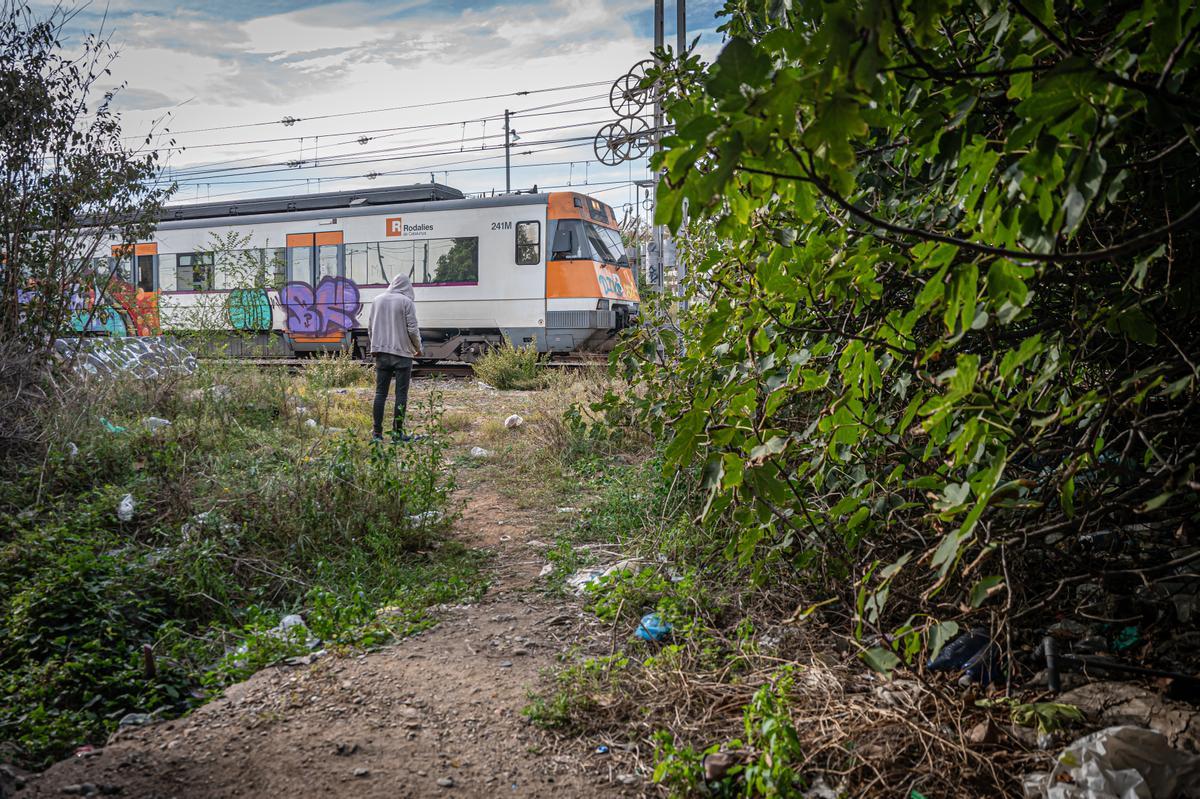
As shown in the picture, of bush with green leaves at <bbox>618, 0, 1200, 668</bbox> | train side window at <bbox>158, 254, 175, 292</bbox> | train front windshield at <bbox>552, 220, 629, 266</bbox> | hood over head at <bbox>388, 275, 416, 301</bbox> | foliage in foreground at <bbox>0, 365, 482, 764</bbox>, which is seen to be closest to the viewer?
bush with green leaves at <bbox>618, 0, 1200, 668</bbox>

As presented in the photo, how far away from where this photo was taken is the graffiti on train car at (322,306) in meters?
15.6

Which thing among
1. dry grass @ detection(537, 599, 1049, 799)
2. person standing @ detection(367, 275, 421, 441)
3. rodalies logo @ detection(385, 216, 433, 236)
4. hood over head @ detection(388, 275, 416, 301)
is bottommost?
dry grass @ detection(537, 599, 1049, 799)

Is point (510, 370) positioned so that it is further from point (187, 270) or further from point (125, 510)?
point (187, 270)

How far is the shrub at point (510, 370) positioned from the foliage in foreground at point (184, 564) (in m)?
6.25

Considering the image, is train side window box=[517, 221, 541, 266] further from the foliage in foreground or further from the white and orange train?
the foliage in foreground

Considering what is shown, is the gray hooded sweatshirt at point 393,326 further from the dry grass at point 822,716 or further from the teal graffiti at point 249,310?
the dry grass at point 822,716

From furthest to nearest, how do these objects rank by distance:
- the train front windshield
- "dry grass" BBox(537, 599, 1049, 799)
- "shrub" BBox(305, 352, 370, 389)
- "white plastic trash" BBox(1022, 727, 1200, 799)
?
the train front windshield
"shrub" BBox(305, 352, 370, 389)
"dry grass" BBox(537, 599, 1049, 799)
"white plastic trash" BBox(1022, 727, 1200, 799)

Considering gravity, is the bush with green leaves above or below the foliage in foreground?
above

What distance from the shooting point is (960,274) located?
125cm

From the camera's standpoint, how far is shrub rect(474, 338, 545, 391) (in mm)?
12250

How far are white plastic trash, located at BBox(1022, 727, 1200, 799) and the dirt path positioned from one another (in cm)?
108

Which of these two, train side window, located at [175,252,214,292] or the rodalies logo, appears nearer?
the rodalies logo

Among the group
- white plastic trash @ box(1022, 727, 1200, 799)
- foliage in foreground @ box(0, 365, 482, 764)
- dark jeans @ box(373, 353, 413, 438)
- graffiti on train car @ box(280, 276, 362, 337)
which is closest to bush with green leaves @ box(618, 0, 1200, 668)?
white plastic trash @ box(1022, 727, 1200, 799)

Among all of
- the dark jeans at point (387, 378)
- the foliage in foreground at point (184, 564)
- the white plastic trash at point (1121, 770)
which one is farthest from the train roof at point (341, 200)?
the white plastic trash at point (1121, 770)
